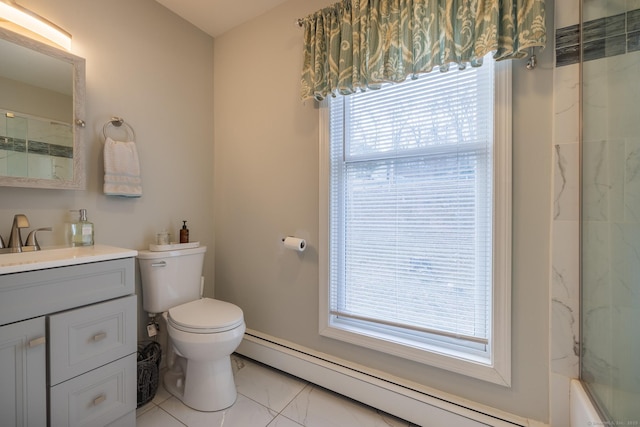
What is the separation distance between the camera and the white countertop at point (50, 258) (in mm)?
917

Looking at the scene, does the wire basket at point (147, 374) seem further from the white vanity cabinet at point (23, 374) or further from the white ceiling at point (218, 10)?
the white ceiling at point (218, 10)

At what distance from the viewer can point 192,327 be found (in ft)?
4.40

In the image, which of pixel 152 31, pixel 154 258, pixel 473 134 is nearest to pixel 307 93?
pixel 473 134

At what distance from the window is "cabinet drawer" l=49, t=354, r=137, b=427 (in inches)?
39.1

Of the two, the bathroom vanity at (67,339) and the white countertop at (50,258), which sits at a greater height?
the white countertop at (50,258)

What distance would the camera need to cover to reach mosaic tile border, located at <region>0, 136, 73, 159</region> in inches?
47.5

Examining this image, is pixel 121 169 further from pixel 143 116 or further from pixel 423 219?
pixel 423 219

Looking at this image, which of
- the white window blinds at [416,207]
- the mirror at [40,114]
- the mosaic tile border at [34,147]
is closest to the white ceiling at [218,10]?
the mirror at [40,114]

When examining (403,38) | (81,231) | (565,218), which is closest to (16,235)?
(81,231)

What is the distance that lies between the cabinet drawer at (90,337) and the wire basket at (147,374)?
14.2 inches

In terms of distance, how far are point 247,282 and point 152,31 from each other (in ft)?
5.98

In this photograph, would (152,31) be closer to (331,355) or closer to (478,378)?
(331,355)

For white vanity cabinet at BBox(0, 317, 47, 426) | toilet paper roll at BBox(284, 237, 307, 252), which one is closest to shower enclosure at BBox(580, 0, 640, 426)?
toilet paper roll at BBox(284, 237, 307, 252)

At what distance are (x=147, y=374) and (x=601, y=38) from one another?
2.58 m
